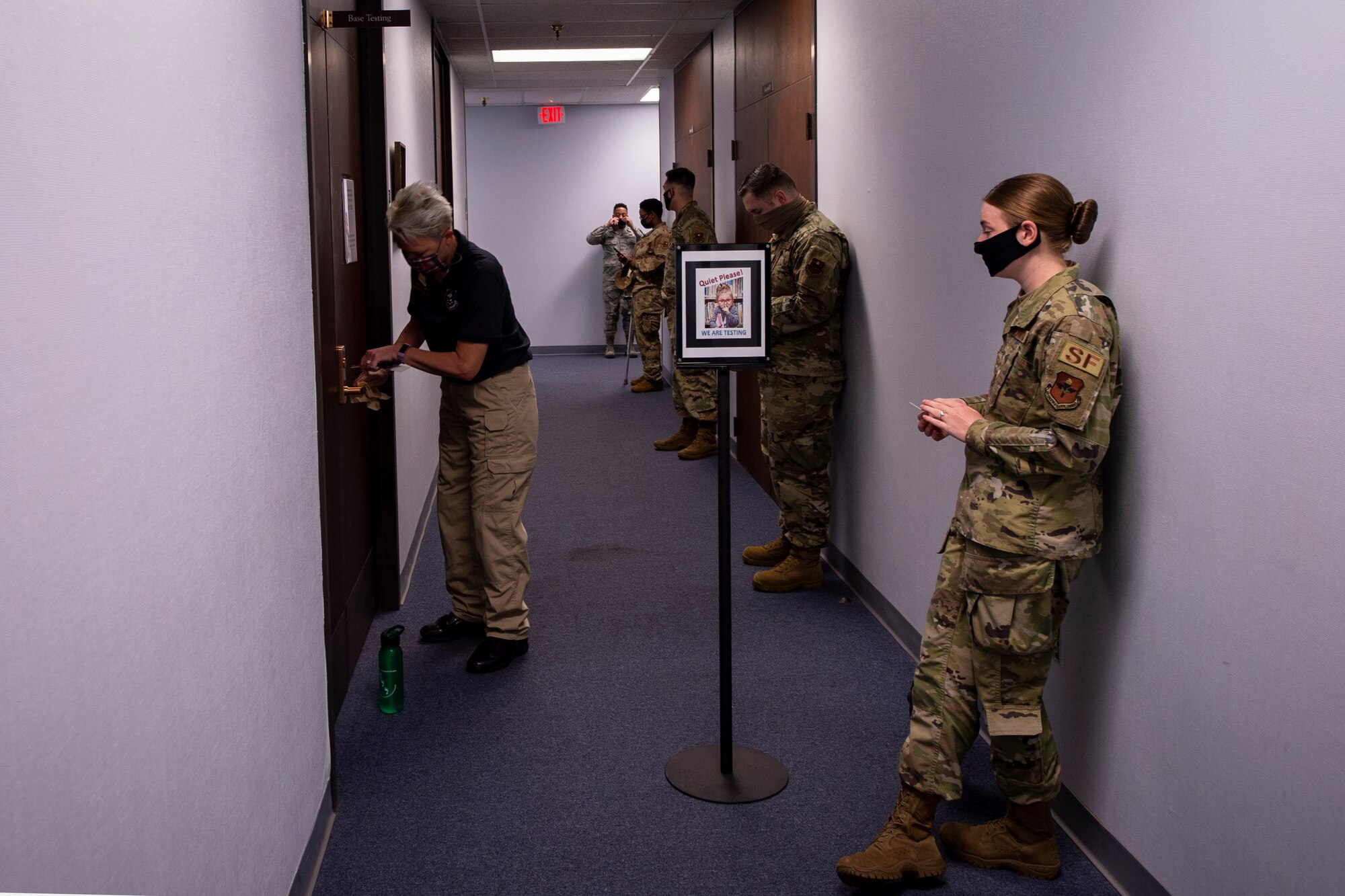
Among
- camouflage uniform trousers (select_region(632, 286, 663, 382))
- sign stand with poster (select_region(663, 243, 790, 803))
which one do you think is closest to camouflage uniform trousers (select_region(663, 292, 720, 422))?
camouflage uniform trousers (select_region(632, 286, 663, 382))

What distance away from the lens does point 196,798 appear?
1.50 m

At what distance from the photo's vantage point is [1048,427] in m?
2.14

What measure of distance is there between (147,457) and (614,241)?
10.7 m

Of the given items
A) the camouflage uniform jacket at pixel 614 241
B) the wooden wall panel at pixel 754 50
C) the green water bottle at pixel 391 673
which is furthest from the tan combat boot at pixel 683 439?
the camouflage uniform jacket at pixel 614 241

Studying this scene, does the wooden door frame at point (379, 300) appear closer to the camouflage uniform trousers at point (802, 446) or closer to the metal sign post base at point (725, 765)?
the camouflage uniform trousers at point (802, 446)

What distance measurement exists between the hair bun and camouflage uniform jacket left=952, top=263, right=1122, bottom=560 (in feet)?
0.20

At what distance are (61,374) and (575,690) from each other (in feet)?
8.20

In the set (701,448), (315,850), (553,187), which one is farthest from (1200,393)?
(553,187)

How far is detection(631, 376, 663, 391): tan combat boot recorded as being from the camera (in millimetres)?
9828

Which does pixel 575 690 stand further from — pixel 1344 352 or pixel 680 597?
pixel 1344 352

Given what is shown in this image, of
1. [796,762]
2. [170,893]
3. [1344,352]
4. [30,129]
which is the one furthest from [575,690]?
[30,129]

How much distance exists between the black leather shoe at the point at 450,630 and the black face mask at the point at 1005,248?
2.24m

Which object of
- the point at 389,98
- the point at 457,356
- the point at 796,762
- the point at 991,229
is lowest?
the point at 796,762

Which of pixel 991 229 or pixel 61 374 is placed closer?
pixel 61 374
